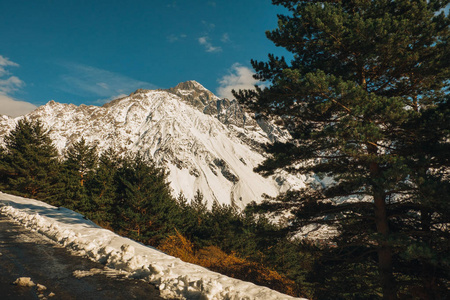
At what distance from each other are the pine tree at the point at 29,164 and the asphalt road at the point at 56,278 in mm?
18794

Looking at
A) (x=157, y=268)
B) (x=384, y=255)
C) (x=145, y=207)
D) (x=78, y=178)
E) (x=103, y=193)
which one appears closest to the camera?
(x=157, y=268)

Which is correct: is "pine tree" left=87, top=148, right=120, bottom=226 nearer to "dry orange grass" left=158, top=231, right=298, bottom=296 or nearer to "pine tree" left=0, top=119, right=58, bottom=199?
"pine tree" left=0, top=119, right=58, bottom=199

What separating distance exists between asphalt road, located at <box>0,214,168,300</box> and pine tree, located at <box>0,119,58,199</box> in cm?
1879

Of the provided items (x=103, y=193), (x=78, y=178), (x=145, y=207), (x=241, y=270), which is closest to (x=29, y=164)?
(x=78, y=178)

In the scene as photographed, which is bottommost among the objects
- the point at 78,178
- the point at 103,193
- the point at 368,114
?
the point at 103,193

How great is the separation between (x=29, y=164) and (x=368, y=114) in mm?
26622

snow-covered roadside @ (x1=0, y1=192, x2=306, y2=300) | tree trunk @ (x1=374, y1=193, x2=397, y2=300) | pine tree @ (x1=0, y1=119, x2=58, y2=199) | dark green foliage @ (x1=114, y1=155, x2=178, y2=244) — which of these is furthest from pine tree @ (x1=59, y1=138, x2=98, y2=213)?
tree trunk @ (x1=374, y1=193, x2=397, y2=300)

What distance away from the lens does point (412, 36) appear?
799cm

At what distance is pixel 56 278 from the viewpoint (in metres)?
4.59

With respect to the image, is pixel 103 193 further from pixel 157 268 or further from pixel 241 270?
pixel 157 268

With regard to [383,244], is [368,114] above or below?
above

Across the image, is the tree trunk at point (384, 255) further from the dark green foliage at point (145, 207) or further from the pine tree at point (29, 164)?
the pine tree at point (29, 164)

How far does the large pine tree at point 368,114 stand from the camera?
266 inches

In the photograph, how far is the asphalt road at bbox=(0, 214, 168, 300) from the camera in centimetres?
397
